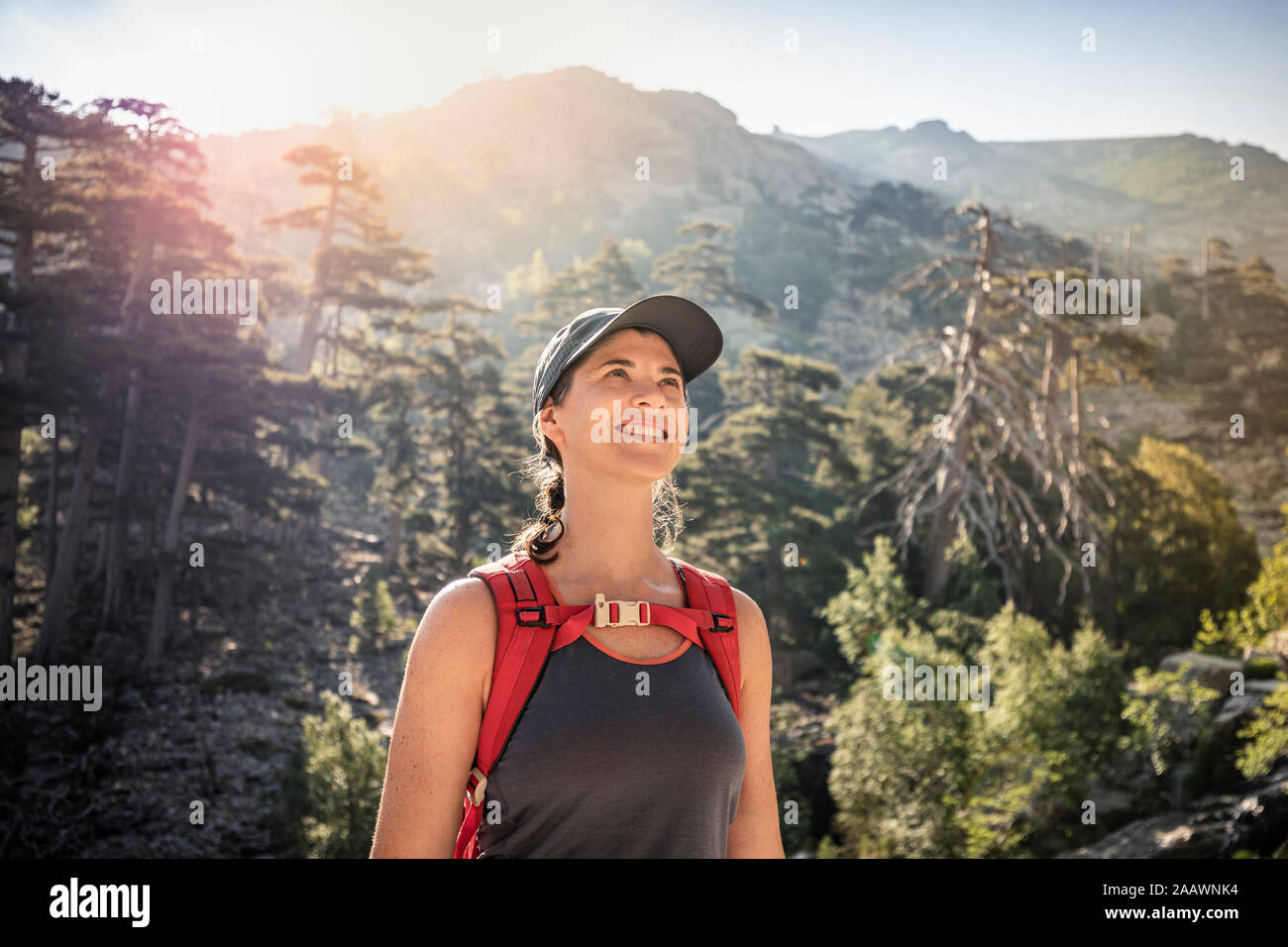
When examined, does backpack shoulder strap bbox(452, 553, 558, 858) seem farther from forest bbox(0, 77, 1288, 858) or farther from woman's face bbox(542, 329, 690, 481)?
forest bbox(0, 77, 1288, 858)

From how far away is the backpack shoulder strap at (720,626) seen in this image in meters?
1.72

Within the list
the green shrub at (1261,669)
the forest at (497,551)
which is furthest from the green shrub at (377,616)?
the green shrub at (1261,669)

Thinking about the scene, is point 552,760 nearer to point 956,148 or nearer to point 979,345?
point 979,345

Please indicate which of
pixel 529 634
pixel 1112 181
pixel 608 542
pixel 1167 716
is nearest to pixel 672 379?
pixel 608 542

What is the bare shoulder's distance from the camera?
4.90ft

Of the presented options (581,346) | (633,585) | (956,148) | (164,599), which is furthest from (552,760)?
(956,148)

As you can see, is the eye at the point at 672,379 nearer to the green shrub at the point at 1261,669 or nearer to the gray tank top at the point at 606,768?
the gray tank top at the point at 606,768

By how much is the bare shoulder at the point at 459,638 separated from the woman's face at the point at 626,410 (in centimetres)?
38

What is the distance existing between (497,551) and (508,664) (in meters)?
20.1

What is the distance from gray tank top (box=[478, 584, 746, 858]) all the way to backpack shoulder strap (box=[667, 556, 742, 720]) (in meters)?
0.12

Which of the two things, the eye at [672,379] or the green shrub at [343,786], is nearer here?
the eye at [672,379]

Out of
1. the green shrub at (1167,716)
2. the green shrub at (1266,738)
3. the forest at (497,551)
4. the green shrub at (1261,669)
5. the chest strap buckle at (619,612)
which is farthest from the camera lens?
the green shrub at (1261,669)
